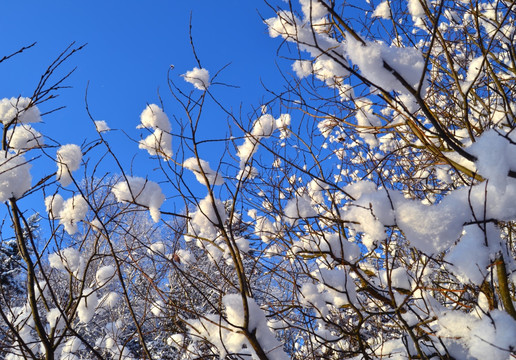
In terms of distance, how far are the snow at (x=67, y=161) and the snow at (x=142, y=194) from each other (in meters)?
0.23

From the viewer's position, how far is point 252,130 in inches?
85.8

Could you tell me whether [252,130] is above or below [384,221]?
above

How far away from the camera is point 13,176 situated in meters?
1.54

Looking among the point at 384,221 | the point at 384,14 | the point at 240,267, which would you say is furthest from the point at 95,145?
the point at 384,14

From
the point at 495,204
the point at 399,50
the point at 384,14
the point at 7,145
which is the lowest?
the point at 495,204

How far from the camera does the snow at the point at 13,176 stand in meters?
1.52

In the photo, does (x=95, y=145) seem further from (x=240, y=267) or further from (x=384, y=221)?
(x=384, y=221)

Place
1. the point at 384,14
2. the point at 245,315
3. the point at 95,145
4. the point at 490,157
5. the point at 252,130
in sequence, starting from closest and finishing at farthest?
1. the point at 490,157
2. the point at 245,315
3. the point at 95,145
4. the point at 252,130
5. the point at 384,14

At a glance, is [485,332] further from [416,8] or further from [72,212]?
[416,8]

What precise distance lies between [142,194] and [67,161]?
408mm

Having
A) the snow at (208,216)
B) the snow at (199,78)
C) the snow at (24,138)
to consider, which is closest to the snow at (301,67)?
the snow at (199,78)

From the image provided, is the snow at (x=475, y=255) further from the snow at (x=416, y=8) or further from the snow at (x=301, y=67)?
the snow at (x=416, y=8)

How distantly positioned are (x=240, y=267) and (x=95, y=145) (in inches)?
45.0

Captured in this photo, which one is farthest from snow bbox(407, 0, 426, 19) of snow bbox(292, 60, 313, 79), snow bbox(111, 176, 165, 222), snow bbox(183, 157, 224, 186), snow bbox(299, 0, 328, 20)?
snow bbox(111, 176, 165, 222)
